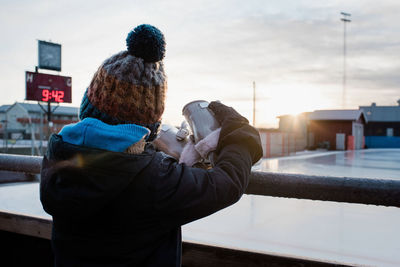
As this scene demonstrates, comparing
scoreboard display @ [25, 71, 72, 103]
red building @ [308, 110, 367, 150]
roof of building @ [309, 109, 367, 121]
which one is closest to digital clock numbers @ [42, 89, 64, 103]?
scoreboard display @ [25, 71, 72, 103]

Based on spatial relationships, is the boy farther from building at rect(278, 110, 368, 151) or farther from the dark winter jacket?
building at rect(278, 110, 368, 151)

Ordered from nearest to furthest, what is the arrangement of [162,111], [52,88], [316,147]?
[162,111] < [52,88] < [316,147]

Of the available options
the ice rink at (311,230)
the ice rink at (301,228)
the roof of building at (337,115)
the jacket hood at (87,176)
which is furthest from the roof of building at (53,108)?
the jacket hood at (87,176)

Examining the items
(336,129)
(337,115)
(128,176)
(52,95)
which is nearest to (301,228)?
(128,176)

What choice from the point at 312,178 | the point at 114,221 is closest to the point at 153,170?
the point at 114,221

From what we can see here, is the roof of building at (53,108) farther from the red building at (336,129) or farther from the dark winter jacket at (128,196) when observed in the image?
the dark winter jacket at (128,196)

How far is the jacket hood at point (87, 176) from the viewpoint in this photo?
804 mm

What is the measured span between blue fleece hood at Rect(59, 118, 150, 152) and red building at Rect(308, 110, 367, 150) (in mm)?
31996

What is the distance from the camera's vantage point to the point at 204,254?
1.41 m

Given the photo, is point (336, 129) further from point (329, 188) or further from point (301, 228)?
point (329, 188)

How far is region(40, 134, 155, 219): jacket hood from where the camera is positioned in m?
0.80

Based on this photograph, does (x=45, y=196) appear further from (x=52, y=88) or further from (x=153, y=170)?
(x=52, y=88)

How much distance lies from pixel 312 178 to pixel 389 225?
5.06m

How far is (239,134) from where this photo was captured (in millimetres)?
949
